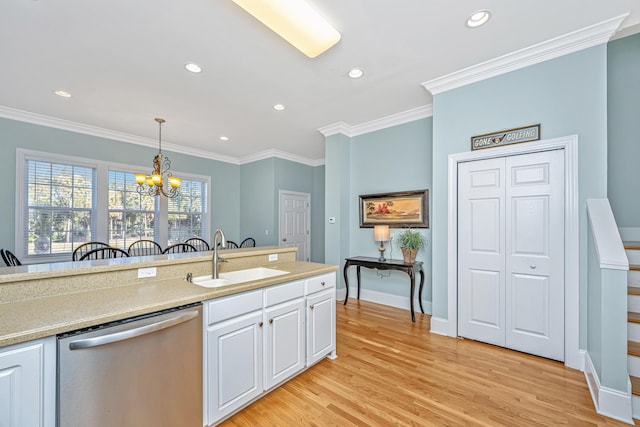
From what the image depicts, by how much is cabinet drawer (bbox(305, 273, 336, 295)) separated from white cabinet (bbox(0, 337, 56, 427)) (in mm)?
1512

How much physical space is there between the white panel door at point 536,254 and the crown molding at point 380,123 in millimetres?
1486

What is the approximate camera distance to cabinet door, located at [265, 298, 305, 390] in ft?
6.24

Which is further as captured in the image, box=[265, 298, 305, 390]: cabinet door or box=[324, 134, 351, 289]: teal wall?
box=[324, 134, 351, 289]: teal wall

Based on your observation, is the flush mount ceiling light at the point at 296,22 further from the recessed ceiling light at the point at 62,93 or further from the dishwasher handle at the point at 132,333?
the recessed ceiling light at the point at 62,93

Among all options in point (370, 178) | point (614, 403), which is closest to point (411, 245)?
point (370, 178)

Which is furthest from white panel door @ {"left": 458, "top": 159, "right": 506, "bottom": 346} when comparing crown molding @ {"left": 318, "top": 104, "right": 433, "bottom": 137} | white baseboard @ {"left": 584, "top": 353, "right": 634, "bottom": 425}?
crown molding @ {"left": 318, "top": 104, "right": 433, "bottom": 137}

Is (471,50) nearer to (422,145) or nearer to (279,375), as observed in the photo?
(422,145)

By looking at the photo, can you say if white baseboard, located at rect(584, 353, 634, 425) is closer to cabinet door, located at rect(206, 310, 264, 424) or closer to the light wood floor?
the light wood floor

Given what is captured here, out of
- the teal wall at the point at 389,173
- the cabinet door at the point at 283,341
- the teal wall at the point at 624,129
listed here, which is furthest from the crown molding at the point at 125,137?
the teal wall at the point at 624,129

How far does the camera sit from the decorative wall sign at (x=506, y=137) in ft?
8.35

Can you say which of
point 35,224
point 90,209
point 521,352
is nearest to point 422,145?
point 521,352

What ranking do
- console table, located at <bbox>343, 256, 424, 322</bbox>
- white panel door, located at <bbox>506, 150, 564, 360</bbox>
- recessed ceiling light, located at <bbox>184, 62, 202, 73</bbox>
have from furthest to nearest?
console table, located at <bbox>343, 256, 424, 322</bbox> → recessed ceiling light, located at <bbox>184, 62, 202, 73</bbox> → white panel door, located at <bbox>506, 150, 564, 360</bbox>

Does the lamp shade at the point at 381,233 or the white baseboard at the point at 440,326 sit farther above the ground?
the lamp shade at the point at 381,233

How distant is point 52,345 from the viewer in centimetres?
107
